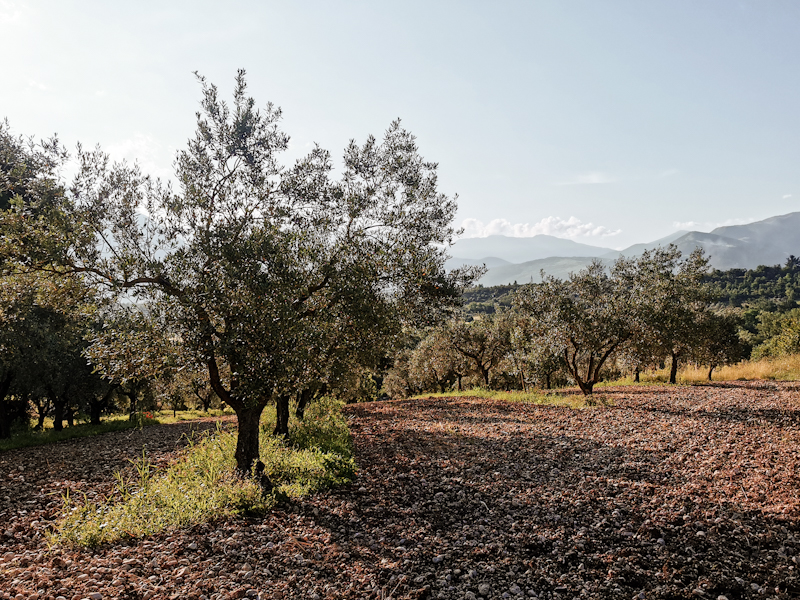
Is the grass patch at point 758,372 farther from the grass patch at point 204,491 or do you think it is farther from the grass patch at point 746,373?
the grass patch at point 204,491

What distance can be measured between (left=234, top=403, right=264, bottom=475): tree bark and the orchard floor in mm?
2619

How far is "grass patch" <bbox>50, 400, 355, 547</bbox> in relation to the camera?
332 inches

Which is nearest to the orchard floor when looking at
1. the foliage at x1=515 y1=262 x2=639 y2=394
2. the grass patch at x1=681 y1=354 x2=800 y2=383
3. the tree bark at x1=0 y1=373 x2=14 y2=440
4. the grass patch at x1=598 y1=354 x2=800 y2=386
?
the foliage at x1=515 y1=262 x2=639 y2=394

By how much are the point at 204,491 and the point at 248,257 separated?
5.82 metres

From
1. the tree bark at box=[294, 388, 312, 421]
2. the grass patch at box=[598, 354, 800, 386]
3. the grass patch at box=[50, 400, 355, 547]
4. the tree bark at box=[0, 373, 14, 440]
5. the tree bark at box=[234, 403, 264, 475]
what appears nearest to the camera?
the grass patch at box=[50, 400, 355, 547]

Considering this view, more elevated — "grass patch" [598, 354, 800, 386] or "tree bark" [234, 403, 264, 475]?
"tree bark" [234, 403, 264, 475]

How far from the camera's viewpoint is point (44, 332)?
2281 centimetres

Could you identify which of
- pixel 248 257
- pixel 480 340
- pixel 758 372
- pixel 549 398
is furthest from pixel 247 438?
pixel 758 372

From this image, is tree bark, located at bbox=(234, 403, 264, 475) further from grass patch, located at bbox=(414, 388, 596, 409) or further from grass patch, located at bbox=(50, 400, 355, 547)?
grass patch, located at bbox=(414, 388, 596, 409)

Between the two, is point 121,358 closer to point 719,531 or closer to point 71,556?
point 71,556

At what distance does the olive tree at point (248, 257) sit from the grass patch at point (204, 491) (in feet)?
4.11

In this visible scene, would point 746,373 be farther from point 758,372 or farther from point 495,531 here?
point 495,531

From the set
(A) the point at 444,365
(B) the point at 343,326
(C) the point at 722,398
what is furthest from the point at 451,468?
(A) the point at 444,365

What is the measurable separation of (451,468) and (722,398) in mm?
17969
